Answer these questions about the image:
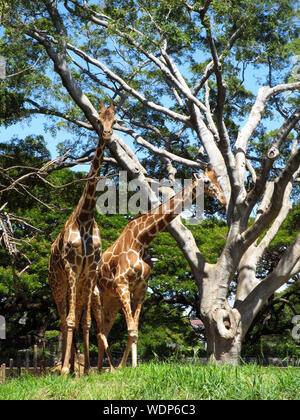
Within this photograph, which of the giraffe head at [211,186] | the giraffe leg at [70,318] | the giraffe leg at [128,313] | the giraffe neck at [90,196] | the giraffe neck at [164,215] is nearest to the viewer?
the giraffe leg at [70,318]

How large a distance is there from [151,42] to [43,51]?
3002mm

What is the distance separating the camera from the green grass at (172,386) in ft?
19.0

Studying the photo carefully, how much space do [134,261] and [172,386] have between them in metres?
3.57

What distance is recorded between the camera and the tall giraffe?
9273mm

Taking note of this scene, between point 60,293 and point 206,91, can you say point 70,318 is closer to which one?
point 60,293

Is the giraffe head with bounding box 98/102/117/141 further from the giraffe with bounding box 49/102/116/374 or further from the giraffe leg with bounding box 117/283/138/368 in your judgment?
the giraffe leg with bounding box 117/283/138/368

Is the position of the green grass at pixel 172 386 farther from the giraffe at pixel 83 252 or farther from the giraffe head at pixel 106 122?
the giraffe head at pixel 106 122

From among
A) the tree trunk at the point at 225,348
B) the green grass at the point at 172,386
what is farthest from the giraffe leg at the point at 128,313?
the tree trunk at the point at 225,348

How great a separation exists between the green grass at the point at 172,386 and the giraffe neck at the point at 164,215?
3165mm

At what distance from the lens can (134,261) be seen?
30.8 ft

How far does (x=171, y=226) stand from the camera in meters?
12.1

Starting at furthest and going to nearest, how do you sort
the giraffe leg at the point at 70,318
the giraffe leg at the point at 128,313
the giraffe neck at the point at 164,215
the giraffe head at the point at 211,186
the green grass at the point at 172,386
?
the giraffe head at the point at 211,186 < the giraffe neck at the point at 164,215 < the giraffe leg at the point at 128,313 < the giraffe leg at the point at 70,318 < the green grass at the point at 172,386
